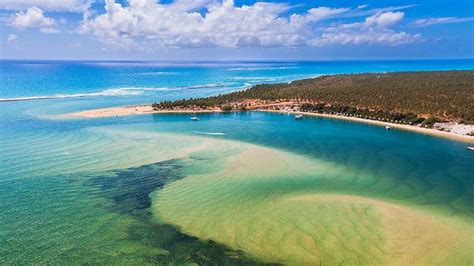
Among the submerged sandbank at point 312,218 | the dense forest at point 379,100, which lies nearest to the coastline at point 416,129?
the dense forest at point 379,100

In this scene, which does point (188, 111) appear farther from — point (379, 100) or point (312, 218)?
point (312, 218)

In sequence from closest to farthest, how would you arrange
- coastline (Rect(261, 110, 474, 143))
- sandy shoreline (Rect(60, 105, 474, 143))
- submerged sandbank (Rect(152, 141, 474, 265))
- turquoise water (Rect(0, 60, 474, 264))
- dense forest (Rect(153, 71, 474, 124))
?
submerged sandbank (Rect(152, 141, 474, 265)), turquoise water (Rect(0, 60, 474, 264)), coastline (Rect(261, 110, 474, 143)), sandy shoreline (Rect(60, 105, 474, 143)), dense forest (Rect(153, 71, 474, 124))

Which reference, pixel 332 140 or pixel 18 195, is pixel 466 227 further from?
pixel 18 195

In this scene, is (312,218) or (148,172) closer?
A: (312,218)

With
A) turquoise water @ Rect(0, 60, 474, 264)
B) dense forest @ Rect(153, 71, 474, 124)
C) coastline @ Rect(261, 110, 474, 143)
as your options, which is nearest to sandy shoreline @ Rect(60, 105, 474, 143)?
coastline @ Rect(261, 110, 474, 143)

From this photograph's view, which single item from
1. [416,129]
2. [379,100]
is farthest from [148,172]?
[379,100]

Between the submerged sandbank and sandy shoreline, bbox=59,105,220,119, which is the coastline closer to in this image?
the submerged sandbank

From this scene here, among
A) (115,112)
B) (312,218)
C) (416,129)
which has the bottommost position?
(312,218)

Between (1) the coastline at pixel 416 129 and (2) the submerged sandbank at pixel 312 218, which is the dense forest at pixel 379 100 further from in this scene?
(2) the submerged sandbank at pixel 312 218

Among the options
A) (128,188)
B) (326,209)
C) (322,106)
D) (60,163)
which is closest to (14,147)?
(60,163)

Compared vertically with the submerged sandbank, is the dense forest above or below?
above
